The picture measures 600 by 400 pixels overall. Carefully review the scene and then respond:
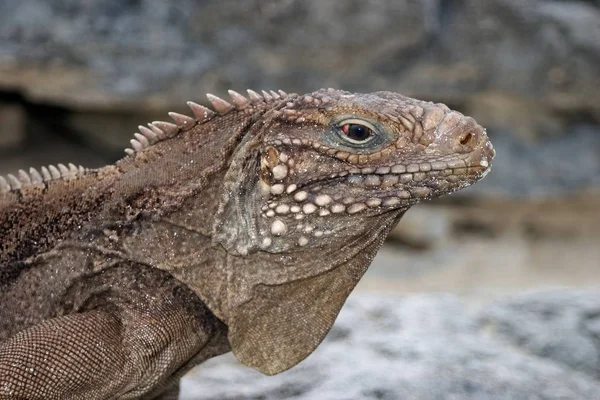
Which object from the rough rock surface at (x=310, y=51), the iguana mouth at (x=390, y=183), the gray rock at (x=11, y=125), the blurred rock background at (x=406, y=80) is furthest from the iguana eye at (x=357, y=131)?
the gray rock at (x=11, y=125)

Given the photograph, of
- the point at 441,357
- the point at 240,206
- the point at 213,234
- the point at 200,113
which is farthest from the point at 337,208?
the point at 441,357

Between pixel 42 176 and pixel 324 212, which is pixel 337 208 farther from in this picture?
pixel 42 176

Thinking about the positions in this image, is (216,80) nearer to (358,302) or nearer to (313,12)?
(313,12)

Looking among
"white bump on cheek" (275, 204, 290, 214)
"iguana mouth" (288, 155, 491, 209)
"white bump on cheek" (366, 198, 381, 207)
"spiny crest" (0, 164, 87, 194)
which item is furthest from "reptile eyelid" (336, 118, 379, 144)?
"spiny crest" (0, 164, 87, 194)

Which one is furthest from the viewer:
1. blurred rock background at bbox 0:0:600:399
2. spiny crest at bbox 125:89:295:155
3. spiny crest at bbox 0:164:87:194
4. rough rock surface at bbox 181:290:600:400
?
blurred rock background at bbox 0:0:600:399

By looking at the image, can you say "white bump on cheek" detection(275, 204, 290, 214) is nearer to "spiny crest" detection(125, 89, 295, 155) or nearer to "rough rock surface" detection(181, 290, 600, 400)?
"spiny crest" detection(125, 89, 295, 155)

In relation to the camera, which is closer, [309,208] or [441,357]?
[309,208]

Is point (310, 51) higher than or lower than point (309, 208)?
higher
